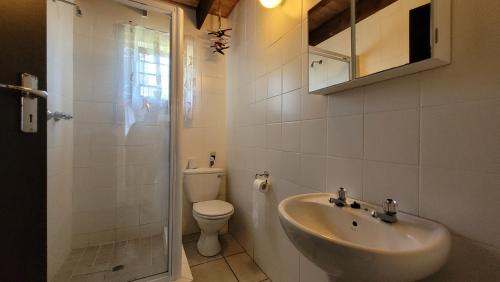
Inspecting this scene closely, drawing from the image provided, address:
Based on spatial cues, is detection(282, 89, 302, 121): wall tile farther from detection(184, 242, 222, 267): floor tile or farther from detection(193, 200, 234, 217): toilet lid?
detection(184, 242, 222, 267): floor tile

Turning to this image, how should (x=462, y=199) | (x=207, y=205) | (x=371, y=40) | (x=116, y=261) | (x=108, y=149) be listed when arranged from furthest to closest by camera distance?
1. (x=207, y=205)
2. (x=108, y=149)
3. (x=116, y=261)
4. (x=371, y=40)
5. (x=462, y=199)

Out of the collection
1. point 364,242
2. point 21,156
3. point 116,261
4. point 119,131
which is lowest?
point 116,261

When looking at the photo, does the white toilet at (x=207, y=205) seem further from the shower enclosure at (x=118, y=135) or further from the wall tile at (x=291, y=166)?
the wall tile at (x=291, y=166)

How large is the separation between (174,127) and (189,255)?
3.94ft

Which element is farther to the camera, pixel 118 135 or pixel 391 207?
pixel 118 135

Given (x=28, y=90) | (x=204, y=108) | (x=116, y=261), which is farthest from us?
(x=204, y=108)

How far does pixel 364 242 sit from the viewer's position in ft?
2.61

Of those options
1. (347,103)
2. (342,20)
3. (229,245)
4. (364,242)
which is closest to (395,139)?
(347,103)

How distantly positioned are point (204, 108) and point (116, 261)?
5.12 ft

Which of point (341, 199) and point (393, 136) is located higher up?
point (393, 136)

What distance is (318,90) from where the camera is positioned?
3.48 ft

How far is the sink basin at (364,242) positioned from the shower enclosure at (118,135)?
1.14 m

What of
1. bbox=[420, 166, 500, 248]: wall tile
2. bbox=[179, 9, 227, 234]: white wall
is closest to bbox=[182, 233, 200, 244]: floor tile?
bbox=[179, 9, 227, 234]: white wall

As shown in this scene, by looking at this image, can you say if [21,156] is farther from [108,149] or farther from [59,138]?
[108,149]
